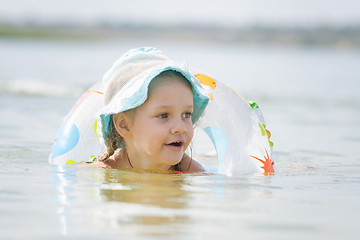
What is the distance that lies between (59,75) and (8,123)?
325 inches

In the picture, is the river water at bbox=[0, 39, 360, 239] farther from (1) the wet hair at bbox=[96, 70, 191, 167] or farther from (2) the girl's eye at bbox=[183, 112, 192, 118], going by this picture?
(2) the girl's eye at bbox=[183, 112, 192, 118]

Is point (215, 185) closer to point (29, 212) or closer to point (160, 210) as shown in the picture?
point (160, 210)

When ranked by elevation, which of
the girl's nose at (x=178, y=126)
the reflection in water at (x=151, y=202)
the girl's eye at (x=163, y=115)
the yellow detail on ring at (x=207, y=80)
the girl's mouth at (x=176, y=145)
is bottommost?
the reflection in water at (x=151, y=202)

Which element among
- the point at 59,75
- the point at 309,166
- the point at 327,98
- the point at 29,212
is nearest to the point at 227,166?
the point at 309,166

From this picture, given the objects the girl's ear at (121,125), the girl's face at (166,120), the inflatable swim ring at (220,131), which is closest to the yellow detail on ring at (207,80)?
the inflatable swim ring at (220,131)

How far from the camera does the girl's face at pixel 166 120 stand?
13.8ft

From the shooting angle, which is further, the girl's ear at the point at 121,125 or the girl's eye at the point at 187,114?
the girl's ear at the point at 121,125

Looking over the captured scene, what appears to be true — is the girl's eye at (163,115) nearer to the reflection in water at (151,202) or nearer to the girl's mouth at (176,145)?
the girl's mouth at (176,145)

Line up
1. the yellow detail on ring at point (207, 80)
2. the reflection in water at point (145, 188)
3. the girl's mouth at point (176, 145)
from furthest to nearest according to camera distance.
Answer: the yellow detail on ring at point (207, 80), the girl's mouth at point (176, 145), the reflection in water at point (145, 188)

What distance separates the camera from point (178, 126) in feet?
13.6

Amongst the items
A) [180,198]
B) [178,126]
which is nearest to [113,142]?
[178,126]

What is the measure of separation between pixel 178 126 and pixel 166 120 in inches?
4.4

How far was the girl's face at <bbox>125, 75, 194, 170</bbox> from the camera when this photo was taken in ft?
13.8

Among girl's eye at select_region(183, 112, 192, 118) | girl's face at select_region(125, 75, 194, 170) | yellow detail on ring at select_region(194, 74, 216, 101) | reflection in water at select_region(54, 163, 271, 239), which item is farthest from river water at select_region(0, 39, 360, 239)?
yellow detail on ring at select_region(194, 74, 216, 101)
